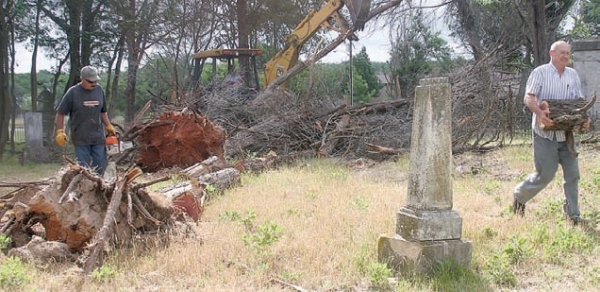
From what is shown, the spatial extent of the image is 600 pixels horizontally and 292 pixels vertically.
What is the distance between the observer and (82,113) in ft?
23.6

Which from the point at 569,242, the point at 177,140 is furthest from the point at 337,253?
the point at 177,140

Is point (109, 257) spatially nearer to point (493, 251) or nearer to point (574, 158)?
point (493, 251)

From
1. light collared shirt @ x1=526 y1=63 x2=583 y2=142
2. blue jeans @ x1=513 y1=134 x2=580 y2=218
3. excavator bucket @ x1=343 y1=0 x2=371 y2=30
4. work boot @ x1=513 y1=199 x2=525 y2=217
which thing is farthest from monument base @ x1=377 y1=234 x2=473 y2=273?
excavator bucket @ x1=343 y1=0 x2=371 y2=30

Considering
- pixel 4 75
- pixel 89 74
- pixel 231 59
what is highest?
pixel 231 59

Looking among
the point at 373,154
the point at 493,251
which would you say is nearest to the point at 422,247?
the point at 493,251

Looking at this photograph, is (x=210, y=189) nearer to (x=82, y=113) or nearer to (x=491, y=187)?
(x=82, y=113)

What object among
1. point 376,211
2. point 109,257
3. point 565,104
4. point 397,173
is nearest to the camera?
point 109,257

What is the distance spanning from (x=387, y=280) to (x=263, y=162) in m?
6.58

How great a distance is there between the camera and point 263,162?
10.4m

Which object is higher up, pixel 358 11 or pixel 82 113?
pixel 358 11

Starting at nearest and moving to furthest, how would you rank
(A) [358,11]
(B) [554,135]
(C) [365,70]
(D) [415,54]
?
(B) [554,135] → (A) [358,11] → (D) [415,54] → (C) [365,70]

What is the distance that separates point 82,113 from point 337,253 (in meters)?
4.28

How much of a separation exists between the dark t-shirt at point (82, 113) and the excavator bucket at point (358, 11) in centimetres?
909

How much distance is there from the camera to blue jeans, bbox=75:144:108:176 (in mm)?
7281
